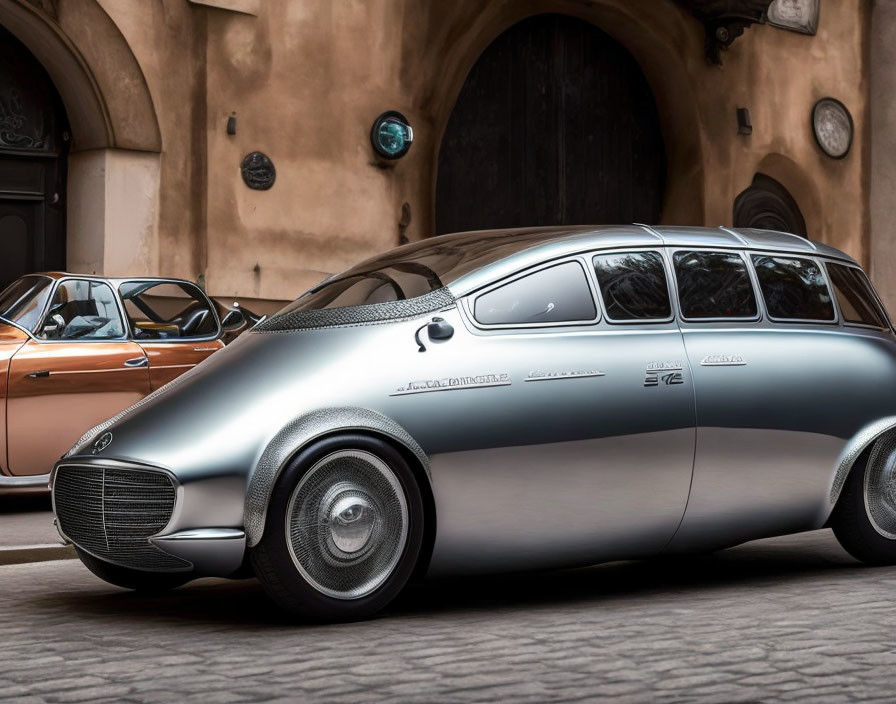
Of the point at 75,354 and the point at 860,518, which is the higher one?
the point at 75,354

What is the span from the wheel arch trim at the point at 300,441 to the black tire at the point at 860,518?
241cm

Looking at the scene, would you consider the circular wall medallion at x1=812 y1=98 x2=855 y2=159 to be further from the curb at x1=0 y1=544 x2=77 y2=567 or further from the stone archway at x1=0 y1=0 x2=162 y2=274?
the curb at x1=0 y1=544 x2=77 y2=567

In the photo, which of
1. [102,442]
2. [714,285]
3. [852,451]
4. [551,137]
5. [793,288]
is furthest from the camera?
[551,137]

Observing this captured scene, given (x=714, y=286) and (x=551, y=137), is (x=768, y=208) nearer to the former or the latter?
(x=551, y=137)

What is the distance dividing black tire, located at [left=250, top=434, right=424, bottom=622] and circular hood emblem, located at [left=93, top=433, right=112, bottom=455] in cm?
77

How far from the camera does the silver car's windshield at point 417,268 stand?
6691mm

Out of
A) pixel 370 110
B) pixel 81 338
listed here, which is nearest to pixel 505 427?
pixel 81 338

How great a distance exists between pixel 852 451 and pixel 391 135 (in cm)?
989

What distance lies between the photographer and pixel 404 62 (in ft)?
55.2

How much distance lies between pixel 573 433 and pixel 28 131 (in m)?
9.78

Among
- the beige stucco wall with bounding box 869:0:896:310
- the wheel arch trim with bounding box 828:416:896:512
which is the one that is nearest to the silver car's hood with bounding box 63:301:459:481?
the wheel arch trim with bounding box 828:416:896:512

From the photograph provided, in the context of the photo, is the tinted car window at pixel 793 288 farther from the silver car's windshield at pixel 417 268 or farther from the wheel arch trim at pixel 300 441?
the wheel arch trim at pixel 300 441

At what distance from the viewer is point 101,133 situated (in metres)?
14.6

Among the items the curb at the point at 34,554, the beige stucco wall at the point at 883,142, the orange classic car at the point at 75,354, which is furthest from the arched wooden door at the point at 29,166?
the beige stucco wall at the point at 883,142
